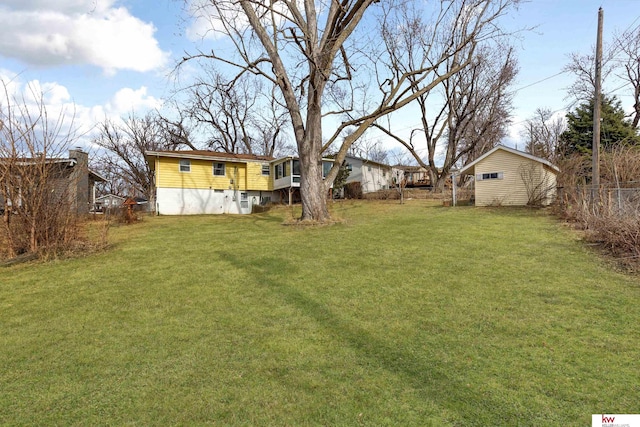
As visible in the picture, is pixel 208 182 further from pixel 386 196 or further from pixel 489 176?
pixel 489 176

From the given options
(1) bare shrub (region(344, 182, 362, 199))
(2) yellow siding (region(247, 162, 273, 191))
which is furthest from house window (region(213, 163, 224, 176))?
(1) bare shrub (region(344, 182, 362, 199))

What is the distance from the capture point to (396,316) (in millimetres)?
4387

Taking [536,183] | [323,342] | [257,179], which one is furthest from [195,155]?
[323,342]

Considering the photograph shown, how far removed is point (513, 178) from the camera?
1948 cm

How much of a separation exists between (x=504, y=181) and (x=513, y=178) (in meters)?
0.51

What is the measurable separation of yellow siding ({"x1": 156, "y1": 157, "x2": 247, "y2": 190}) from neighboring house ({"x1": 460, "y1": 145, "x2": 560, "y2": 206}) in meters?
16.8

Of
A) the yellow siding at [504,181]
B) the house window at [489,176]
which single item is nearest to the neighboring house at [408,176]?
the house window at [489,176]

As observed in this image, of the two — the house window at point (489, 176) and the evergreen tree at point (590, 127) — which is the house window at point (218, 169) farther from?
the evergreen tree at point (590, 127)

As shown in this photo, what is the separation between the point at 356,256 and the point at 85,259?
263 inches

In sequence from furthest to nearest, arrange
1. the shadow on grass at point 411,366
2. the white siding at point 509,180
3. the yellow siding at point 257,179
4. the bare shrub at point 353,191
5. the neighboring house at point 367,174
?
the neighboring house at point 367,174
the bare shrub at point 353,191
the yellow siding at point 257,179
the white siding at point 509,180
the shadow on grass at point 411,366

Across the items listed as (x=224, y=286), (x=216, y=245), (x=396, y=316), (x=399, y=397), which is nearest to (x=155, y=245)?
(x=216, y=245)

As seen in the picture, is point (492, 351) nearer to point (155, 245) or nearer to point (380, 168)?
point (155, 245)

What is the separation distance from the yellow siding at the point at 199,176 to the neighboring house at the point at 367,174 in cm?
1040

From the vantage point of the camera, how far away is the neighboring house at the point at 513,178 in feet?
60.4
